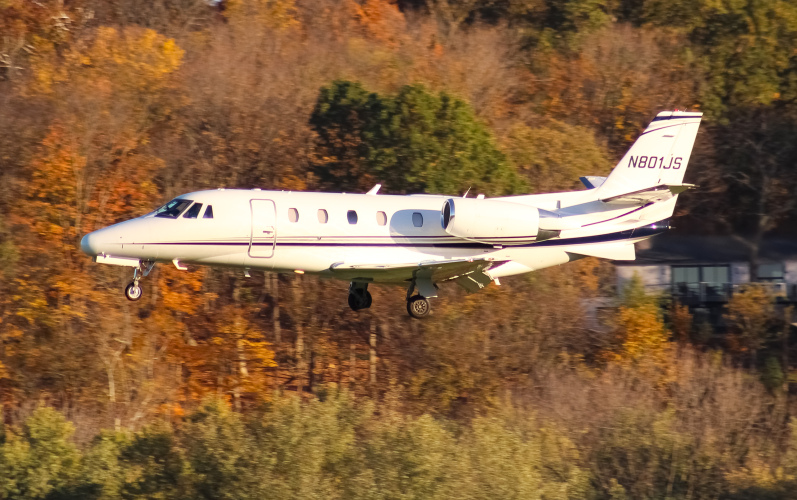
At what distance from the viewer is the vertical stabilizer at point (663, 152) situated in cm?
2683

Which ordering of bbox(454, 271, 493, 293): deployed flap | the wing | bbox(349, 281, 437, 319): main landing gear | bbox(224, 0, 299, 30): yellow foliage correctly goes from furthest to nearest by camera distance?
bbox(224, 0, 299, 30): yellow foliage → bbox(349, 281, 437, 319): main landing gear → bbox(454, 271, 493, 293): deployed flap → the wing

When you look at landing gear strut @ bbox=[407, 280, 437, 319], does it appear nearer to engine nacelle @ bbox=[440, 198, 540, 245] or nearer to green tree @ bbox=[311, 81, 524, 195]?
engine nacelle @ bbox=[440, 198, 540, 245]

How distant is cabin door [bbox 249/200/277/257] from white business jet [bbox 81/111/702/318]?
0.02m

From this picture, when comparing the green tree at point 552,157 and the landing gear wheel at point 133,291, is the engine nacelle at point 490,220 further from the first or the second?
the green tree at point 552,157

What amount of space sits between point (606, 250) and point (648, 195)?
1.45 meters

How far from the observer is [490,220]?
23.6m

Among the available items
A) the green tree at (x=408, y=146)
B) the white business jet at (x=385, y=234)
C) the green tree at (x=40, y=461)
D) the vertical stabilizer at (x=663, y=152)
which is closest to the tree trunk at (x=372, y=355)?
the green tree at (x=408, y=146)

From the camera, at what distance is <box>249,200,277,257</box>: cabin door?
2267cm

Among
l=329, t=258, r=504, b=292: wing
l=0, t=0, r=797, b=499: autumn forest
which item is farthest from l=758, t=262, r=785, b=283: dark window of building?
l=329, t=258, r=504, b=292: wing

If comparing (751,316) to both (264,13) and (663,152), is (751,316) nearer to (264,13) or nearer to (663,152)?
(663,152)

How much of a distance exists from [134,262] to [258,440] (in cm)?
706

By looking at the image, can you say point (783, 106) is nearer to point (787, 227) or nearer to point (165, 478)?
point (787, 227)

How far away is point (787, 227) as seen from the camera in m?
56.2

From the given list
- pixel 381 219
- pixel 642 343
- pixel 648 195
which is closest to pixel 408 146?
pixel 642 343
